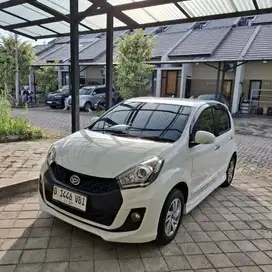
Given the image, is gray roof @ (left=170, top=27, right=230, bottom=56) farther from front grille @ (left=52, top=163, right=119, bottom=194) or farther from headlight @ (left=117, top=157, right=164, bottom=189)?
front grille @ (left=52, top=163, right=119, bottom=194)

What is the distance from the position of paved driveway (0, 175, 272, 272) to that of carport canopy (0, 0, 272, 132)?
3.31 meters

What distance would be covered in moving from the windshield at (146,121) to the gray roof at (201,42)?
16.5m

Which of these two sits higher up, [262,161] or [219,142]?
[219,142]

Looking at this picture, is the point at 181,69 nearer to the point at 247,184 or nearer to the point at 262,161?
the point at 262,161

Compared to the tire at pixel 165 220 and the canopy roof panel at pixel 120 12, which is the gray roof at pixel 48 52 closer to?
the canopy roof panel at pixel 120 12

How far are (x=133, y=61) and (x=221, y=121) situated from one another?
1075 cm

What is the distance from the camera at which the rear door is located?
388 cm

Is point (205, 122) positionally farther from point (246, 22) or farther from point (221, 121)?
point (246, 22)

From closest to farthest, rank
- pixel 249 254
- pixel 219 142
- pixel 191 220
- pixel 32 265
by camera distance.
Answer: pixel 32 265
pixel 249 254
pixel 191 220
pixel 219 142

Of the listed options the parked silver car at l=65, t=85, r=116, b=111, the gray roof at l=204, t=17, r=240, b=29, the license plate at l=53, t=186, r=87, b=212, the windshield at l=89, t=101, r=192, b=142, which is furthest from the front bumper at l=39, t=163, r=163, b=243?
the gray roof at l=204, t=17, r=240, b=29

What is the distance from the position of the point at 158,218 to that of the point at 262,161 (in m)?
5.06

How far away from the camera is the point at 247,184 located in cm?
489

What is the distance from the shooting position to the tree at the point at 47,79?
2188cm

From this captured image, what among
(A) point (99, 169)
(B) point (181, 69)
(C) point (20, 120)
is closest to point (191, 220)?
(A) point (99, 169)
